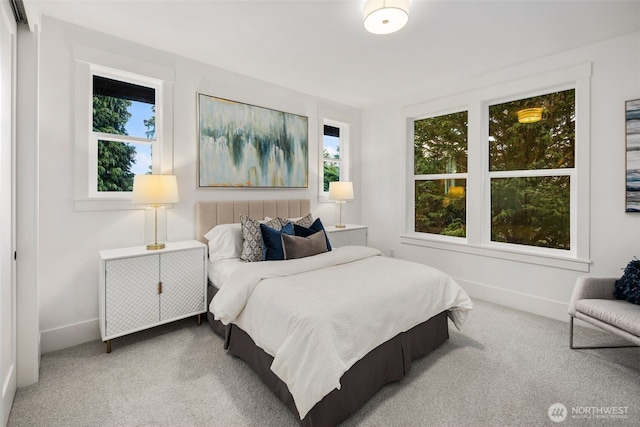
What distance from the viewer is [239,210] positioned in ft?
11.1

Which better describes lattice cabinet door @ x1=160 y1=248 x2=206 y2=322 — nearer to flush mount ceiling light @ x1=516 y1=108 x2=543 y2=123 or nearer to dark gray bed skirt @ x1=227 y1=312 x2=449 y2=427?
dark gray bed skirt @ x1=227 y1=312 x2=449 y2=427

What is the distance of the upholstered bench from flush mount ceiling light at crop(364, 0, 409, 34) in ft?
8.19

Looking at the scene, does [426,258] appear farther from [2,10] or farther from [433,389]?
[2,10]

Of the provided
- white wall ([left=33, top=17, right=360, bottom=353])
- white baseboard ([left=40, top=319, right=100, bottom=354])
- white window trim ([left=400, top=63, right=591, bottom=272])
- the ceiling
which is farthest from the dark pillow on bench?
white baseboard ([left=40, top=319, right=100, bottom=354])

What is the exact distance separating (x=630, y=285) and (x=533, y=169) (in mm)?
1410

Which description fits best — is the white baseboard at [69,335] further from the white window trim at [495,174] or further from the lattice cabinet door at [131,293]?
the white window trim at [495,174]

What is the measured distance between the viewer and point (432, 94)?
3939 mm

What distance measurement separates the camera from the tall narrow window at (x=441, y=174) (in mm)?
3854

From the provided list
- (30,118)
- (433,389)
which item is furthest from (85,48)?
(433,389)

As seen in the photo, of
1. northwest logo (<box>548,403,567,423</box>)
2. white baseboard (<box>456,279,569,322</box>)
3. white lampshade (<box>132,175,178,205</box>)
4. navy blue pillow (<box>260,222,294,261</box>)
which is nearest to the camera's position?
northwest logo (<box>548,403,567,423</box>)

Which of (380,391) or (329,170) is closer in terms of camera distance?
(380,391)

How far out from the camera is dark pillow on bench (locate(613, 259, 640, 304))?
2269 millimetres

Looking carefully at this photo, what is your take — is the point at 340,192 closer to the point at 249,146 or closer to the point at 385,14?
the point at 249,146

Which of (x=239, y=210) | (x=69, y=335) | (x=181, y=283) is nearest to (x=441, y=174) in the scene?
(x=239, y=210)
